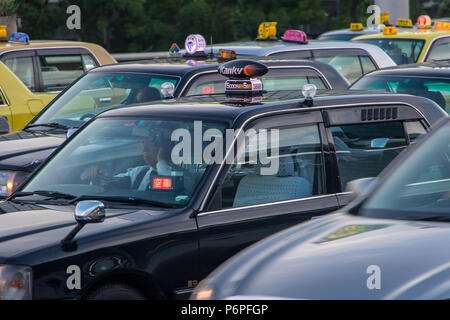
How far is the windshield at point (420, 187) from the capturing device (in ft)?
12.1

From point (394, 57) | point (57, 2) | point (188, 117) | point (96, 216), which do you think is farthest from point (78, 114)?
point (57, 2)

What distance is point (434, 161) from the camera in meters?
4.17

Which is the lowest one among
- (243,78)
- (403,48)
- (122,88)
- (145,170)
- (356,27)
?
(145,170)

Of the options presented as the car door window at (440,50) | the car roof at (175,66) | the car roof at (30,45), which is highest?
the car door window at (440,50)

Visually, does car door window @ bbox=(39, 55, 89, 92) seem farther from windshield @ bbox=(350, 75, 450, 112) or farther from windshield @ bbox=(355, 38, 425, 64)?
windshield @ bbox=(355, 38, 425, 64)

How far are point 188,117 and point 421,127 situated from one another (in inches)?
63.7

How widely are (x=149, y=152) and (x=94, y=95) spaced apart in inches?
117

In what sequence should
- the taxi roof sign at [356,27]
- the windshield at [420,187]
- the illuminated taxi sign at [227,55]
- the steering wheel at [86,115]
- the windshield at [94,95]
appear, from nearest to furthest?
the windshield at [420,187] < the windshield at [94,95] < the steering wheel at [86,115] < the illuminated taxi sign at [227,55] < the taxi roof sign at [356,27]

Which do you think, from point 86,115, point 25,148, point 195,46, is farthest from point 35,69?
point 25,148

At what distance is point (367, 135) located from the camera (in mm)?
5352

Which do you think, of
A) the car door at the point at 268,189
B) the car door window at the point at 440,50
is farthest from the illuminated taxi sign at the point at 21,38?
the car door at the point at 268,189

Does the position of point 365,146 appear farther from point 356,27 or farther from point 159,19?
point 159,19

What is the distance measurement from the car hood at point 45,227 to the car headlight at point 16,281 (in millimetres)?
36

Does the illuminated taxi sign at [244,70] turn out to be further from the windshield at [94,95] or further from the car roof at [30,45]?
the car roof at [30,45]
